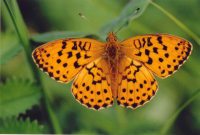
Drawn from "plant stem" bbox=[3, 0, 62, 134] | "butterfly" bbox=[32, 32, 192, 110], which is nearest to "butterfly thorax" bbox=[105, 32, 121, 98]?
"butterfly" bbox=[32, 32, 192, 110]

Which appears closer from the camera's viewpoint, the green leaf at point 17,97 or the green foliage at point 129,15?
the green foliage at point 129,15

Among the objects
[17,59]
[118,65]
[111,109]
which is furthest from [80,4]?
[118,65]

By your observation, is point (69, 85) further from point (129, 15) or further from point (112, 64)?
point (129, 15)

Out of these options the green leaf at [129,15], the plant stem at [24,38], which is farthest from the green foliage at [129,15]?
the plant stem at [24,38]

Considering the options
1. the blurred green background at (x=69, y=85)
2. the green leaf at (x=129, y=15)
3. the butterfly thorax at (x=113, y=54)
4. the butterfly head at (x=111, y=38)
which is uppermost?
the green leaf at (x=129, y=15)

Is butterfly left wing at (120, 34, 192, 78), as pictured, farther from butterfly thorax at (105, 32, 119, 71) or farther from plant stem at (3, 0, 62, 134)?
plant stem at (3, 0, 62, 134)

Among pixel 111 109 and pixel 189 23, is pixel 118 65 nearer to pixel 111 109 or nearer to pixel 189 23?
pixel 111 109

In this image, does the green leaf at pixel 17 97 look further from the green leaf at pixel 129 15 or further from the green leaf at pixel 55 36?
the green leaf at pixel 129 15
